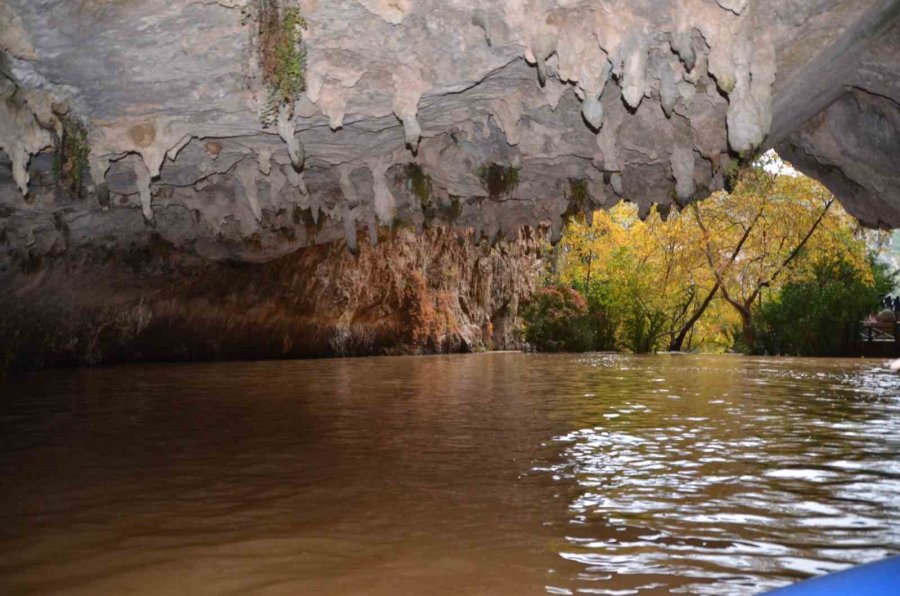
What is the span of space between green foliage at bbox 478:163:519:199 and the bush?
20.6 meters

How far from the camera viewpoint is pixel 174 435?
8.31 meters

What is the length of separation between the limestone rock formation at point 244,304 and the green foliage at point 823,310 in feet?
37.4

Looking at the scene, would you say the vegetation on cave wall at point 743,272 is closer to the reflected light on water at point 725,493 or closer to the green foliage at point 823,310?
the green foliage at point 823,310

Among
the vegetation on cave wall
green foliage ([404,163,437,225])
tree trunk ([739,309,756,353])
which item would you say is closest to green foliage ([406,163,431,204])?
green foliage ([404,163,437,225])

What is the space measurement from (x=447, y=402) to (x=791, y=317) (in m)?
20.1

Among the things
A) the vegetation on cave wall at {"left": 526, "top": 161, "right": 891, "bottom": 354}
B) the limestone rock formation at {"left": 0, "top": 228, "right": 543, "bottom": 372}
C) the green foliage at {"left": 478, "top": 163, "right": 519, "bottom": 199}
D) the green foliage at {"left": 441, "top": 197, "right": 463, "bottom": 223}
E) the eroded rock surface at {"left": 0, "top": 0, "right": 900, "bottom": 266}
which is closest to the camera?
the eroded rock surface at {"left": 0, "top": 0, "right": 900, "bottom": 266}

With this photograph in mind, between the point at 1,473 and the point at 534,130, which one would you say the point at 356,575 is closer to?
the point at 1,473

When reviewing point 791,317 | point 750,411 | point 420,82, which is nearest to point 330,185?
point 420,82

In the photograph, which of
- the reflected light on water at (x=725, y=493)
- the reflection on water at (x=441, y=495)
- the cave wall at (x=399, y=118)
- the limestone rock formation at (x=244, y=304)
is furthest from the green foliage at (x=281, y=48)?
the limestone rock formation at (x=244, y=304)

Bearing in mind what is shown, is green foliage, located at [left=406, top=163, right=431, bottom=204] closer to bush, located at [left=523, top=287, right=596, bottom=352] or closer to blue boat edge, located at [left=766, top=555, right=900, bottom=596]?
blue boat edge, located at [left=766, top=555, right=900, bottom=596]

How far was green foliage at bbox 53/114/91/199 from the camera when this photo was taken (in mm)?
8547

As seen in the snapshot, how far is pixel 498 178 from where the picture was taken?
1237cm

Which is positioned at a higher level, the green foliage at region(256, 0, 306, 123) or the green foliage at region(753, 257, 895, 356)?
the green foliage at region(256, 0, 306, 123)

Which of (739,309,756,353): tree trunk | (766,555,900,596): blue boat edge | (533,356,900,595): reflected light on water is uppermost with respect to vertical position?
(739,309,756,353): tree trunk
